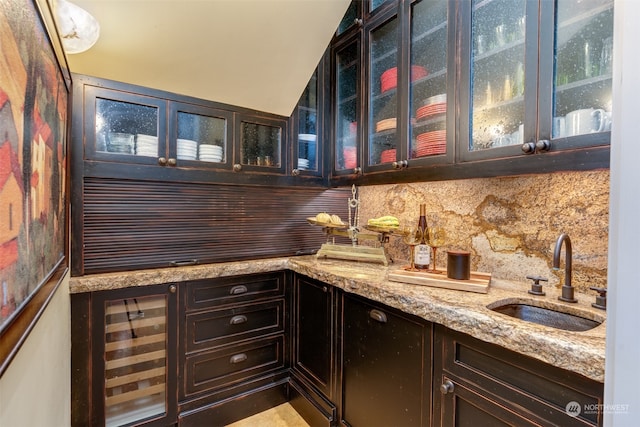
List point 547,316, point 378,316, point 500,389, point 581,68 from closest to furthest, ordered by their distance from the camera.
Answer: point 500,389, point 581,68, point 547,316, point 378,316

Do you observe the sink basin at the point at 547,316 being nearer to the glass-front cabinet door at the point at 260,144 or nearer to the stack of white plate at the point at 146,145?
the glass-front cabinet door at the point at 260,144

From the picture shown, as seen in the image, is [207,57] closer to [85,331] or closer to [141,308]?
[141,308]

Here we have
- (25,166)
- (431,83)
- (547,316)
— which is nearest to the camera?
(25,166)

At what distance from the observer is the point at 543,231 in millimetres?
1446

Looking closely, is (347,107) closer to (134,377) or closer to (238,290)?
(238,290)

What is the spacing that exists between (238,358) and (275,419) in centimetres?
46

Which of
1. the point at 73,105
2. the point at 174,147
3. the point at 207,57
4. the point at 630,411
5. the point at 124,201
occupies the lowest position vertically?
the point at 630,411

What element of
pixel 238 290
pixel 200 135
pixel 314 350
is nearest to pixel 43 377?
pixel 238 290

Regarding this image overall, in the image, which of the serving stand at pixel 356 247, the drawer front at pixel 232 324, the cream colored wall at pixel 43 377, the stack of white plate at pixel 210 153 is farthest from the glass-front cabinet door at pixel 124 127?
the serving stand at pixel 356 247

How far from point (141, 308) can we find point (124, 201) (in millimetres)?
611

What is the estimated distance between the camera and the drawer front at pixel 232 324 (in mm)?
1787

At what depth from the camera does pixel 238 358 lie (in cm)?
193

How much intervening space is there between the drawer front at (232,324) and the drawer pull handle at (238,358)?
105 millimetres

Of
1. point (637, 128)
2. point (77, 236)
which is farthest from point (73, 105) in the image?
point (637, 128)
